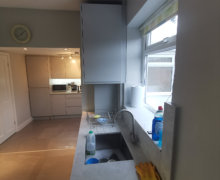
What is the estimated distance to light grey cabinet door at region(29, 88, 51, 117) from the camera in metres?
3.97

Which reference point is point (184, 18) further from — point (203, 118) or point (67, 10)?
point (67, 10)

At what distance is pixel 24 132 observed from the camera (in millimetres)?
3303

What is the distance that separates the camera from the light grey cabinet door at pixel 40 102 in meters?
A: 3.97

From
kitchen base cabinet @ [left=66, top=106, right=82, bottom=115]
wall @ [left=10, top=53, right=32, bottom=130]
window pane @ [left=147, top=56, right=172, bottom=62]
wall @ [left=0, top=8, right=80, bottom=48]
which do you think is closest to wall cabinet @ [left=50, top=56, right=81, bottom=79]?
wall @ [left=10, top=53, right=32, bottom=130]

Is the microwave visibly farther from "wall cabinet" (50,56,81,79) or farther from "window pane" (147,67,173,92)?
"window pane" (147,67,173,92)

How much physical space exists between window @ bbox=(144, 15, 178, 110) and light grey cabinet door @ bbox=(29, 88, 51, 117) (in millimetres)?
3304

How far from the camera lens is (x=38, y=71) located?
12.7ft

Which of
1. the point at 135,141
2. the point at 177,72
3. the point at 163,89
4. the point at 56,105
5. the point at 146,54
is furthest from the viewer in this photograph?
the point at 56,105

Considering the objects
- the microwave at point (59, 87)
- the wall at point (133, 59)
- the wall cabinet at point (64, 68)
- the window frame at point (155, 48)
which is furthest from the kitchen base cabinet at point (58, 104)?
the window frame at point (155, 48)

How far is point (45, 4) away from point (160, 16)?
1882 mm

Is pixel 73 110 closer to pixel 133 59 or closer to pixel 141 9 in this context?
pixel 133 59

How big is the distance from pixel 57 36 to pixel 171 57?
6.82 feet

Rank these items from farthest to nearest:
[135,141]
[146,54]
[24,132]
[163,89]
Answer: [24,132], [146,54], [163,89], [135,141]

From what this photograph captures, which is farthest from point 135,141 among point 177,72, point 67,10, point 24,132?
point 24,132
